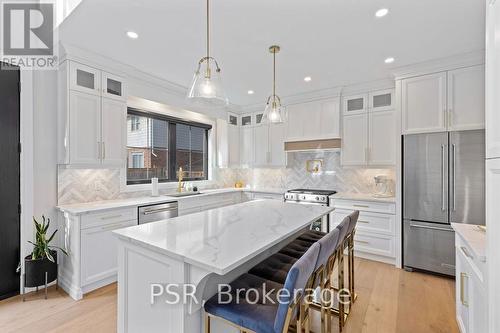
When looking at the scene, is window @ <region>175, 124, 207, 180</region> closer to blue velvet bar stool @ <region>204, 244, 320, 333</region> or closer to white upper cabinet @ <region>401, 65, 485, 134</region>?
blue velvet bar stool @ <region>204, 244, 320, 333</region>

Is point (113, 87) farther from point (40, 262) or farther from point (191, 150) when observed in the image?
point (40, 262)

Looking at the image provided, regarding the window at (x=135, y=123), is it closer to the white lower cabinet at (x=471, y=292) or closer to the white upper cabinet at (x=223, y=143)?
the white upper cabinet at (x=223, y=143)

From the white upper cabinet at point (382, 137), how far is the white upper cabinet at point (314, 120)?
526mm

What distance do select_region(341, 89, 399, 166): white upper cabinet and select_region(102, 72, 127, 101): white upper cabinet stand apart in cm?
339

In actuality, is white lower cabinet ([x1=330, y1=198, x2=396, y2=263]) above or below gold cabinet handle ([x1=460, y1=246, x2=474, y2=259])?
below

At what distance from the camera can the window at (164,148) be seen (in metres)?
3.73

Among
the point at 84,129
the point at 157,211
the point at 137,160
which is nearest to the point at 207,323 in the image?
the point at 157,211

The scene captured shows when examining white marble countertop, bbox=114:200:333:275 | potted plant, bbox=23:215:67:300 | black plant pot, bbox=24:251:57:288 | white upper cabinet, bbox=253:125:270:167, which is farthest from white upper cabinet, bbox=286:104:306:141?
black plant pot, bbox=24:251:57:288

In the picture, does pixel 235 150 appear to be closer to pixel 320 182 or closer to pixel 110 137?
pixel 320 182

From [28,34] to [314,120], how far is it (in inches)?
158

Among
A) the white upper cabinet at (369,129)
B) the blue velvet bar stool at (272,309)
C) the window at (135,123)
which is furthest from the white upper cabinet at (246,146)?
the blue velvet bar stool at (272,309)

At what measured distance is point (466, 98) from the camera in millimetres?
2838

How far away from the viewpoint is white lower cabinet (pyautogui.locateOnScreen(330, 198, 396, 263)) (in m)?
3.31

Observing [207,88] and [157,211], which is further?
[157,211]
